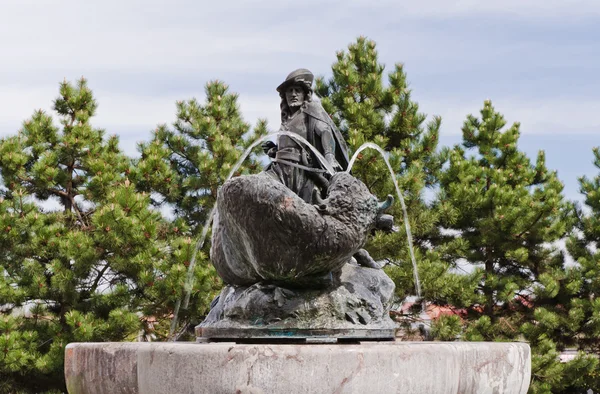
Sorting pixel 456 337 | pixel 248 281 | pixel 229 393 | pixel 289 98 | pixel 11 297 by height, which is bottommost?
pixel 456 337

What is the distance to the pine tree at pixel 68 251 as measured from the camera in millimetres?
11484

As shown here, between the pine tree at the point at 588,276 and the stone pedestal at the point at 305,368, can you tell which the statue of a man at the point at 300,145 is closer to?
the stone pedestal at the point at 305,368

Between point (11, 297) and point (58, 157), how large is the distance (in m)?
2.52

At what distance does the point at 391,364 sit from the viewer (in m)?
4.17

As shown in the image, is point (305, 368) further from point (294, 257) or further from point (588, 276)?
point (588, 276)

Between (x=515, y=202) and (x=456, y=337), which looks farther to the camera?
(x=515, y=202)

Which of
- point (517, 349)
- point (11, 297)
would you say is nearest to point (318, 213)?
point (517, 349)

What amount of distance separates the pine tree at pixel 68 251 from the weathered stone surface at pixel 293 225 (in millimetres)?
6516

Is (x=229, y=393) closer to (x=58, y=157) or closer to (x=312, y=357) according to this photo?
(x=312, y=357)

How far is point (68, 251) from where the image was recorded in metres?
11.6

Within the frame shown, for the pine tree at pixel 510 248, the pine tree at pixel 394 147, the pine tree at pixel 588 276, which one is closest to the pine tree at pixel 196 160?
the pine tree at pixel 394 147

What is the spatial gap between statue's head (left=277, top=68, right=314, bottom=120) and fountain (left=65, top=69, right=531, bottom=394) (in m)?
0.67

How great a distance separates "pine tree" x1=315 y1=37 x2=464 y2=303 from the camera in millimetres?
12531

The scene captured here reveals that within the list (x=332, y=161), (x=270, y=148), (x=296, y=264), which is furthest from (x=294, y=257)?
(x=270, y=148)
